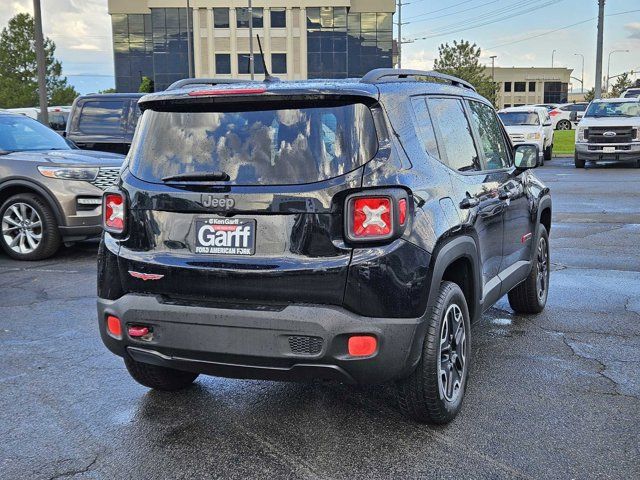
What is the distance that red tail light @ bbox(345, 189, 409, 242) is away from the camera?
3.30 m

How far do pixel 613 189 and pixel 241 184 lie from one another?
14.4 metres

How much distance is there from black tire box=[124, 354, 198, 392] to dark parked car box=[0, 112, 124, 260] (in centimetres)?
480

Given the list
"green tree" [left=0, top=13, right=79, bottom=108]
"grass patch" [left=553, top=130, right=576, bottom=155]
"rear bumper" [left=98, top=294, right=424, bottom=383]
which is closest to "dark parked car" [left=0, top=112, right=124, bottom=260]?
"rear bumper" [left=98, top=294, right=424, bottom=383]

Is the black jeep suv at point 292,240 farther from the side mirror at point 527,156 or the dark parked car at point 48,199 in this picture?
the dark parked car at point 48,199

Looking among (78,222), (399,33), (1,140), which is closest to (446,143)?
(78,222)

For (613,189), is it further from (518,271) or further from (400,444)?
(400,444)

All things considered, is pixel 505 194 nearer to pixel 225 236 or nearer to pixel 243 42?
pixel 225 236

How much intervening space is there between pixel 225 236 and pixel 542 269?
366 centimetres

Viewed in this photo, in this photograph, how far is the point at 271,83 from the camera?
368cm

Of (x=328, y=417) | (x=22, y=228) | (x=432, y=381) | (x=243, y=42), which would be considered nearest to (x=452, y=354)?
(x=432, y=381)

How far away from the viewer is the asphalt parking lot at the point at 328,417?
11.2 feet

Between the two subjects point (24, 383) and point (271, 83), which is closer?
point (271, 83)

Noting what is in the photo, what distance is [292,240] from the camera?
11.0 ft

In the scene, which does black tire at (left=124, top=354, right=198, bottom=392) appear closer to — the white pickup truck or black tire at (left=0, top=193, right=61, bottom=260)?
black tire at (left=0, top=193, right=61, bottom=260)
